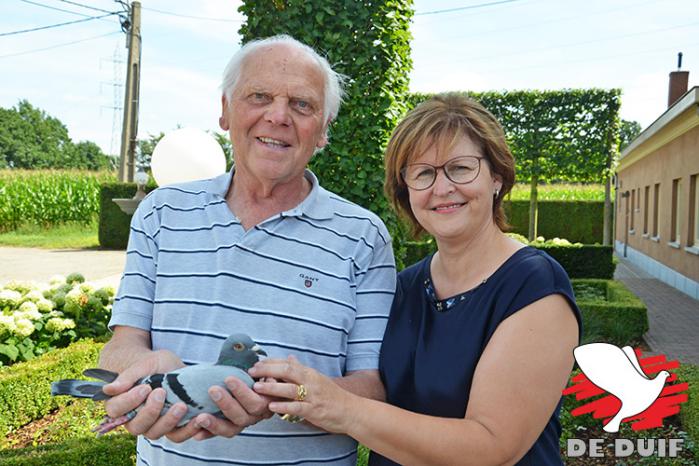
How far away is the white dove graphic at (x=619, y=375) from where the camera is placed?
2918 mm

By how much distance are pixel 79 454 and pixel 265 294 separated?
7.88 feet

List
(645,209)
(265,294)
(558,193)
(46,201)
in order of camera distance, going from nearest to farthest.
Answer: (265,294) → (645,209) → (46,201) → (558,193)

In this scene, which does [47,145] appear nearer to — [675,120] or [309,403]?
[675,120]

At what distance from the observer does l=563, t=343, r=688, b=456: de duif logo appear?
3176 millimetres

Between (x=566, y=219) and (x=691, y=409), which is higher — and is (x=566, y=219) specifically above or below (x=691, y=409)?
above

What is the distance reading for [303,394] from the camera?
52.8 inches

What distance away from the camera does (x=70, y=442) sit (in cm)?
365

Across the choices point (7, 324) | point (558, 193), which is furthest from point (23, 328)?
point (558, 193)

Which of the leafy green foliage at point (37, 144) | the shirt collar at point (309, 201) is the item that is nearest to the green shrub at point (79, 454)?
the shirt collar at point (309, 201)

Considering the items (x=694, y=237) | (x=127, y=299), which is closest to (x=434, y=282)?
(x=127, y=299)

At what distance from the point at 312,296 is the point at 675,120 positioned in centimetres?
1488

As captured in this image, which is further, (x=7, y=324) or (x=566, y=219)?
(x=566, y=219)

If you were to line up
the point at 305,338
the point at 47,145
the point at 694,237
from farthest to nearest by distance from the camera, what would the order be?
the point at 47,145
the point at 694,237
the point at 305,338

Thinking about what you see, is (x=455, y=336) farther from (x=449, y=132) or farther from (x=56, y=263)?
(x=56, y=263)
